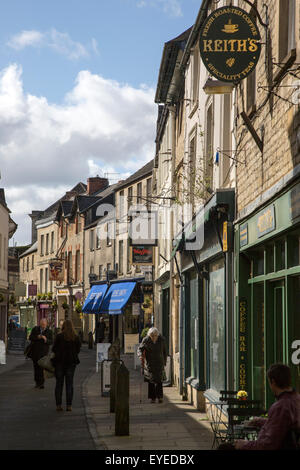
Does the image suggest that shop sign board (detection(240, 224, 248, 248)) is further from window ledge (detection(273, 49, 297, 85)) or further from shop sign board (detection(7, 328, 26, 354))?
shop sign board (detection(7, 328, 26, 354))

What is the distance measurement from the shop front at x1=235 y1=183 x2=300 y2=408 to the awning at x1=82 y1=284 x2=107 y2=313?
105 ft

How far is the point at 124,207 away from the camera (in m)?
47.5

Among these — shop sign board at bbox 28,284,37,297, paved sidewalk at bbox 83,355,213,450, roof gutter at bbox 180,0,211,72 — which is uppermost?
roof gutter at bbox 180,0,211,72

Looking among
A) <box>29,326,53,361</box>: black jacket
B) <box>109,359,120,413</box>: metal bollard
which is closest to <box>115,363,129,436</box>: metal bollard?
<box>109,359,120,413</box>: metal bollard

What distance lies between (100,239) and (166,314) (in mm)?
24458

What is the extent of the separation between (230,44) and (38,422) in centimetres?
723

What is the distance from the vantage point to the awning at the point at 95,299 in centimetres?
4466

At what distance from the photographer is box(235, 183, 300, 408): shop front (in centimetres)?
894

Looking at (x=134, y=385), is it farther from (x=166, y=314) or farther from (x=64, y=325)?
(x=64, y=325)

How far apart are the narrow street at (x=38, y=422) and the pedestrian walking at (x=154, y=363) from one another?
5.34 feet

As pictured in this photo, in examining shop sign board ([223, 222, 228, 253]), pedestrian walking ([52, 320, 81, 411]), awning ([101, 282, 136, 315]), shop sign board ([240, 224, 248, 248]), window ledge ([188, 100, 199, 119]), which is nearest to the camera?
shop sign board ([240, 224, 248, 248])

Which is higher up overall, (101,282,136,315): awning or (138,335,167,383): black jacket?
(101,282,136,315): awning

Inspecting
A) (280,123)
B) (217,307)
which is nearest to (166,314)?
(217,307)

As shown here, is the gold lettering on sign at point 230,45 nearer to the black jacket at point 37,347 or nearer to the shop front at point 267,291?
the shop front at point 267,291
